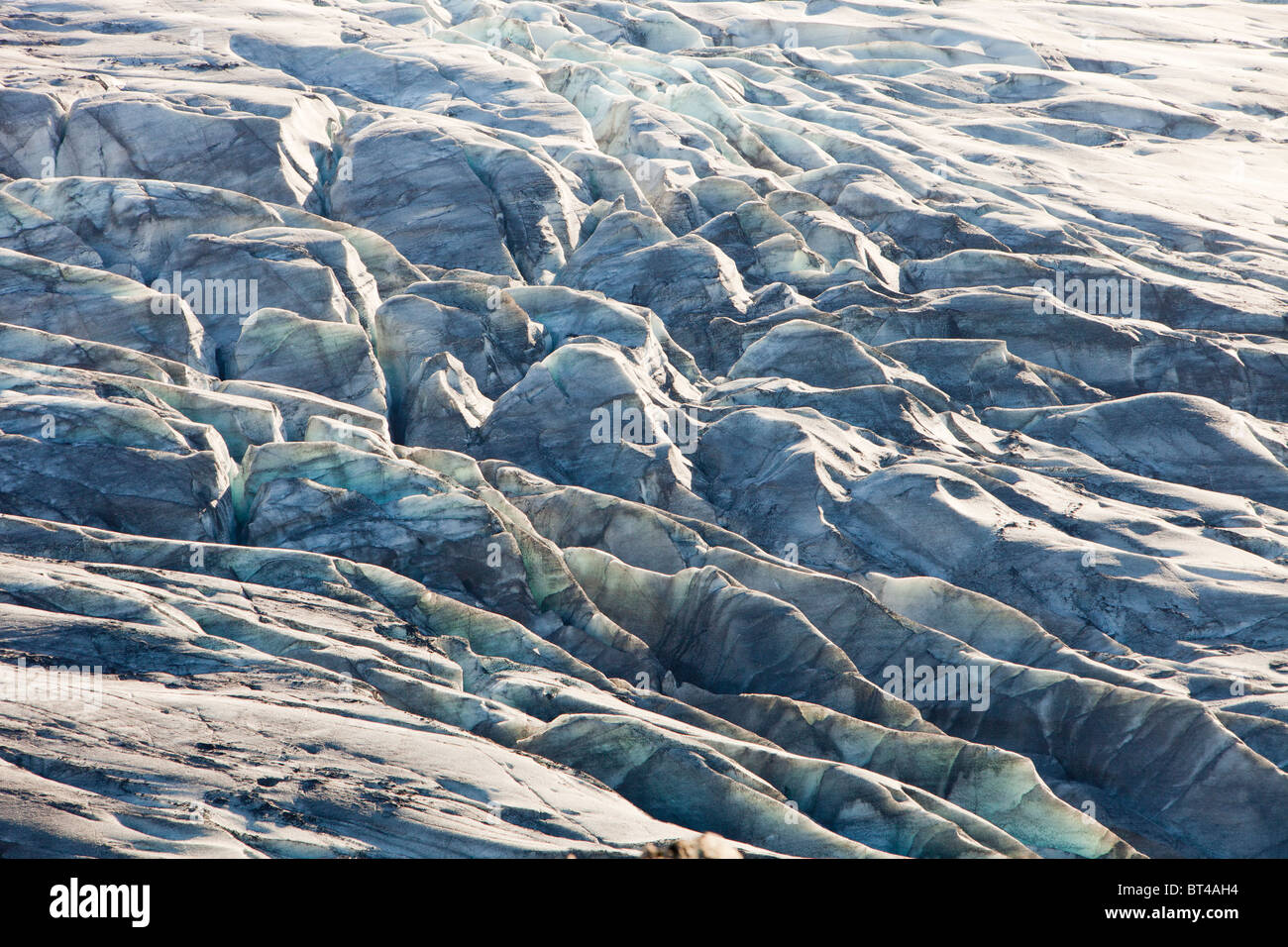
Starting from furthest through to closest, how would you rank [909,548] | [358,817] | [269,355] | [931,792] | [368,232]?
[368,232] → [269,355] → [909,548] → [931,792] → [358,817]

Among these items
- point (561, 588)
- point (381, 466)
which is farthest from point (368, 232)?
point (561, 588)

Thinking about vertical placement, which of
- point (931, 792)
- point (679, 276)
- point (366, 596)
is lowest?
point (931, 792)

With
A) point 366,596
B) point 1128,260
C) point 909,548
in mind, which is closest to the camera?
point 366,596

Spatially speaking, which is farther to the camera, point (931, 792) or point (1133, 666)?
point (1133, 666)

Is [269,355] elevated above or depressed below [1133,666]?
above

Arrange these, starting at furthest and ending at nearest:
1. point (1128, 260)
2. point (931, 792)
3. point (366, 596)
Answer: point (1128, 260), point (366, 596), point (931, 792)

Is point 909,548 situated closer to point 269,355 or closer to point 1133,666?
point 1133,666

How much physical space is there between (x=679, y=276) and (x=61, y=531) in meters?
23.7

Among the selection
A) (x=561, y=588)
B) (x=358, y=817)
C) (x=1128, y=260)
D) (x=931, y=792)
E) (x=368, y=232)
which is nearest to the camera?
(x=358, y=817)

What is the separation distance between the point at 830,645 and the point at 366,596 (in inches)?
389

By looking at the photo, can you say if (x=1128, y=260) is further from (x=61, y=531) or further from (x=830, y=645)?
(x=61, y=531)

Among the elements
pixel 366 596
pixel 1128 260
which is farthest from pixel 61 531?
pixel 1128 260

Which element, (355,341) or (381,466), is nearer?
(381,466)
